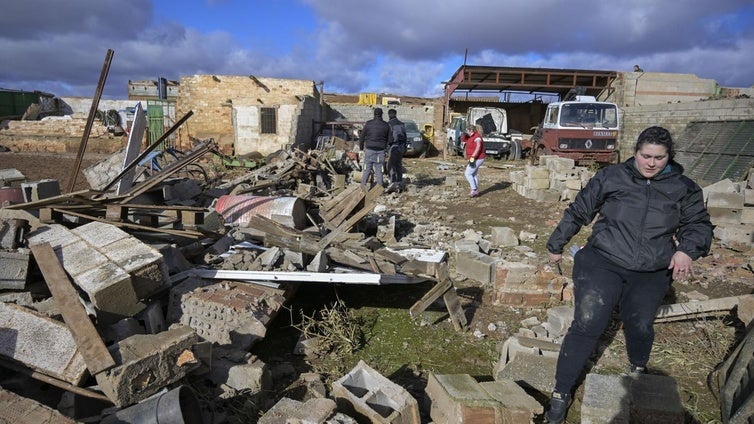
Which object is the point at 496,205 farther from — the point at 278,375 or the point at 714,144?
the point at 278,375

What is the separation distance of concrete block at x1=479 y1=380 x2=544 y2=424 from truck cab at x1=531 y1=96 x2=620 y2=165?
11.2 metres

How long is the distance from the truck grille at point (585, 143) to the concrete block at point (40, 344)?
12.6m

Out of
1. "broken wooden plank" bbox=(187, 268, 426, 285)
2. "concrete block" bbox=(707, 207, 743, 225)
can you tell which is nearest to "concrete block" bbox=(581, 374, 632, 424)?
"broken wooden plank" bbox=(187, 268, 426, 285)

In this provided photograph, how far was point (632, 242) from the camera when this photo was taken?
2.69m

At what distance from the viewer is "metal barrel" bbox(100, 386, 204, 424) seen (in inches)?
92.0

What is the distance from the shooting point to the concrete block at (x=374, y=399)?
254cm

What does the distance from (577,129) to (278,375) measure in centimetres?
1177

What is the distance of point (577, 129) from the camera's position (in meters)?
12.7

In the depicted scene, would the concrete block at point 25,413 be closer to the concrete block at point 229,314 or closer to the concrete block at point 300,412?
the concrete block at point 300,412

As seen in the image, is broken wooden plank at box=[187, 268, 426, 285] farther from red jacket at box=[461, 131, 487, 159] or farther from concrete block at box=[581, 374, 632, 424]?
red jacket at box=[461, 131, 487, 159]

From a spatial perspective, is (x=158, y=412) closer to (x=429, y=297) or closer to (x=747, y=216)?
(x=429, y=297)

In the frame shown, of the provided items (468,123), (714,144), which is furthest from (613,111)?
(468,123)

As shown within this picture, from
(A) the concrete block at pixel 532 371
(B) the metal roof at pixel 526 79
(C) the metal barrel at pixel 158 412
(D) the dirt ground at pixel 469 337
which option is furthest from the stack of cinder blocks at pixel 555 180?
(B) the metal roof at pixel 526 79

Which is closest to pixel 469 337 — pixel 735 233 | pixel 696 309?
pixel 696 309
